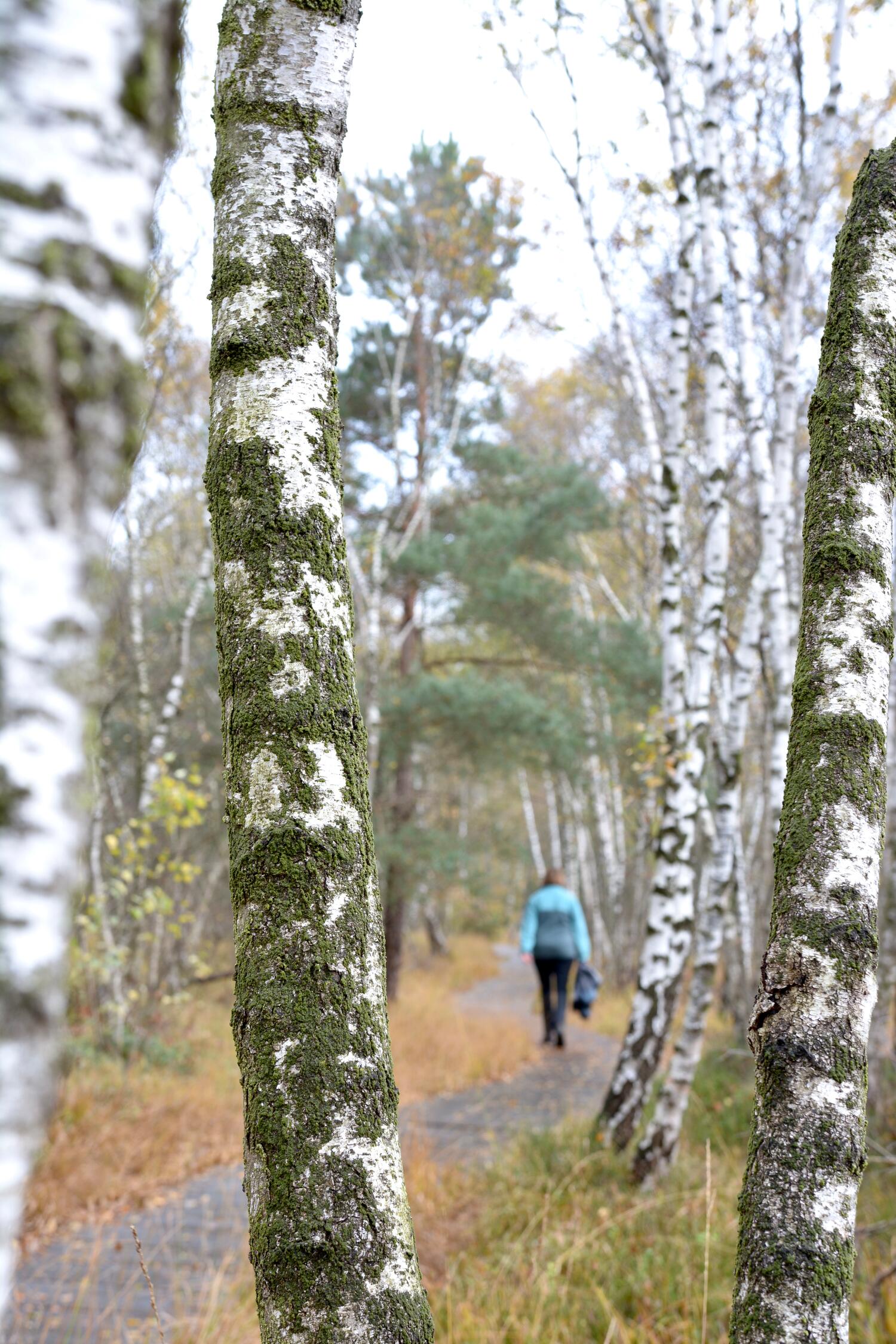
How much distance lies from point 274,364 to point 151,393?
6611 mm

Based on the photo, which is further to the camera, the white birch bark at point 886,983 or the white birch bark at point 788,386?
the white birch bark at point 788,386

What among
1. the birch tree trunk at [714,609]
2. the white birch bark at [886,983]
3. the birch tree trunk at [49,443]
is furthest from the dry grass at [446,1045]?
the birch tree trunk at [49,443]

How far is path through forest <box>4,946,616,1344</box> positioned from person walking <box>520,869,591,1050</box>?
3.84 ft

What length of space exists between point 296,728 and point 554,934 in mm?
8364

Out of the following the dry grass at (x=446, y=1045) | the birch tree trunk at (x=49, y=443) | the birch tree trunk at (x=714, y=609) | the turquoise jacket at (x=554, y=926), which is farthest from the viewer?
the turquoise jacket at (x=554, y=926)

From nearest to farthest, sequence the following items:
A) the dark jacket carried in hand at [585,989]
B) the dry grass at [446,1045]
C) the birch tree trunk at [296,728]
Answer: the birch tree trunk at [296,728] < the dark jacket carried in hand at [585,989] < the dry grass at [446,1045]

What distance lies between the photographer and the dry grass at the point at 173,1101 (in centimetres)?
508

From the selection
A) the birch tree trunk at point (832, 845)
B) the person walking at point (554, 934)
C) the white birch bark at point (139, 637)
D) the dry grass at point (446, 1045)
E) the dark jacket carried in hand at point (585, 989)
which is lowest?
the dry grass at point (446, 1045)

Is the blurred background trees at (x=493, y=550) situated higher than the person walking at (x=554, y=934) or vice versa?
the blurred background trees at (x=493, y=550)

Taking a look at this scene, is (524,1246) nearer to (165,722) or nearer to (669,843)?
(669,843)

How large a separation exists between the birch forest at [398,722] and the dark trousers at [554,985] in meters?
0.05

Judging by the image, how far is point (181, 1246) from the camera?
440cm

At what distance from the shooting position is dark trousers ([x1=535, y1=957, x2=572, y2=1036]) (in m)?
9.13

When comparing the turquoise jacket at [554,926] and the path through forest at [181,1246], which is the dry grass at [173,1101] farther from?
the turquoise jacket at [554,926]
